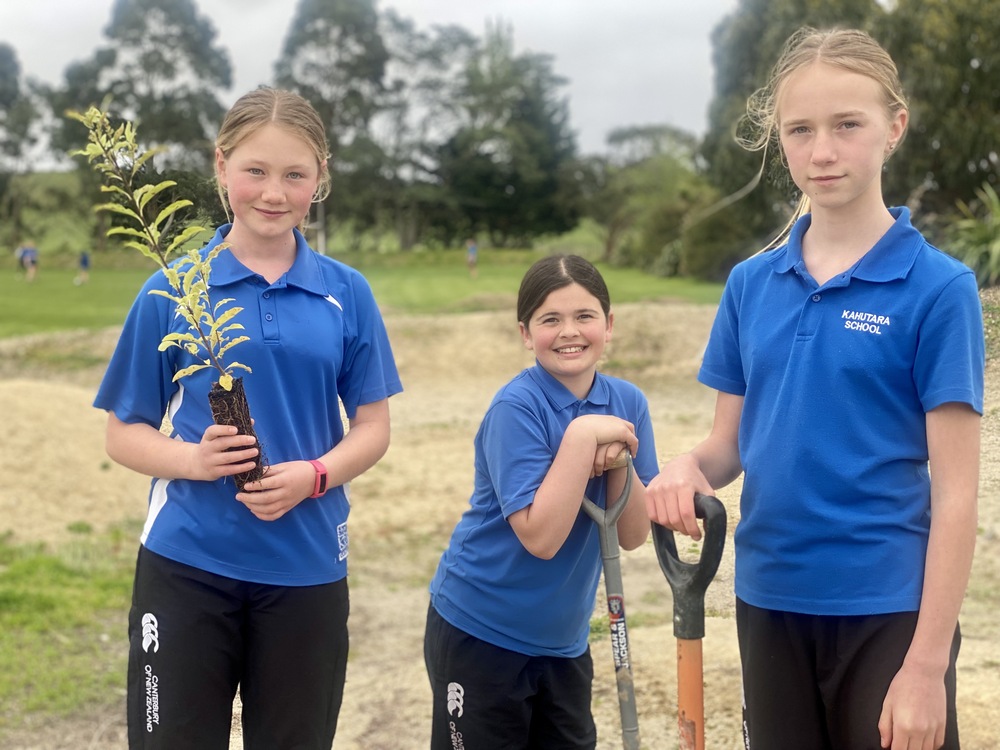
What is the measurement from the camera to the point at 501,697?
2240 millimetres

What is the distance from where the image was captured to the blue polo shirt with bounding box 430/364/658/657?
2166 millimetres

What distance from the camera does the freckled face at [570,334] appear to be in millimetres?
2215

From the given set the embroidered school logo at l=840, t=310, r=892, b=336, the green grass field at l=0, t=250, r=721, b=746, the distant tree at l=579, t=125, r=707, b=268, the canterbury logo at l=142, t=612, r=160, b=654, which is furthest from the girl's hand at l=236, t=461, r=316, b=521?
the distant tree at l=579, t=125, r=707, b=268

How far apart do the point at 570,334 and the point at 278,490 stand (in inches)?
26.4

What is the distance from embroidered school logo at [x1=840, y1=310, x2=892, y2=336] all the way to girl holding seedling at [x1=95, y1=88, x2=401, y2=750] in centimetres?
98

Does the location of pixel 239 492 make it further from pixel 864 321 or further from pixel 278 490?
pixel 864 321

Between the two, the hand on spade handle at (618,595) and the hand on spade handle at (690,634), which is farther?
the hand on spade handle at (618,595)

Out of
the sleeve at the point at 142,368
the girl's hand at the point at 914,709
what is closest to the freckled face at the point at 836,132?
the girl's hand at the point at 914,709

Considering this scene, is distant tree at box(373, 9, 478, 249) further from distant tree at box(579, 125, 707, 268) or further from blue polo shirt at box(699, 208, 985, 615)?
blue polo shirt at box(699, 208, 985, 615)

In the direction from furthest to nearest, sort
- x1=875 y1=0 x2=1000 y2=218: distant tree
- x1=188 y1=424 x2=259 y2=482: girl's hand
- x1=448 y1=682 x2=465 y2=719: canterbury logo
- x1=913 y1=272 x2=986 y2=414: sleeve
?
1. x1=875 y1=0 x2=1000 y2=218: distant tree
2. x1=448 y1=682 x2=465 y2=719: canterbury logo
3. x1=188 y1=424 x2=259 y2=482: girl's hand
4. x1=913 y1=272 x2=986 y2=414: sleeve

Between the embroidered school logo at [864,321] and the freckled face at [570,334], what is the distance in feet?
1.92

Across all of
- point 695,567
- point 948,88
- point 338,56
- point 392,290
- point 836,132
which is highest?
point 338,56

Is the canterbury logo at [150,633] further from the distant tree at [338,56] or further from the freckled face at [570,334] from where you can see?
the distant tree at [338,56]

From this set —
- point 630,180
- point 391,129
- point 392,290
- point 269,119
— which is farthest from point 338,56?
point 269,119
